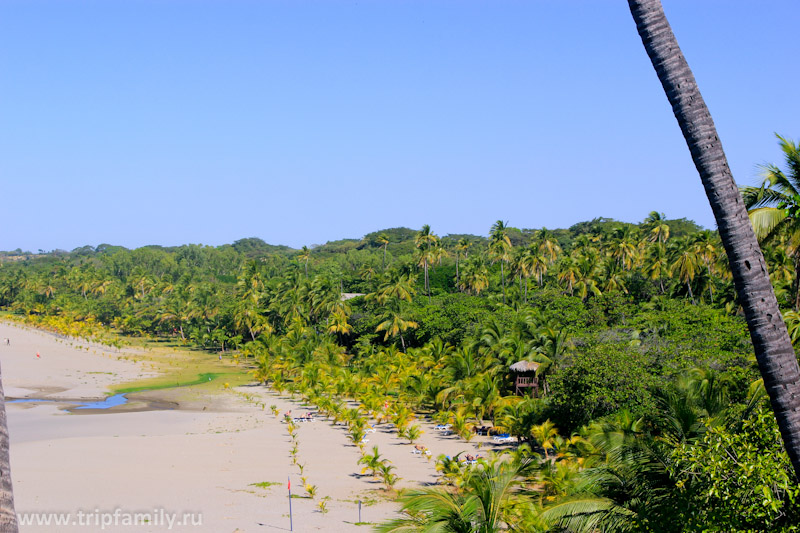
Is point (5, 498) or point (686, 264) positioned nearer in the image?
point (5, 498)

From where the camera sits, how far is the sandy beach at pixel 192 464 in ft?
50.1

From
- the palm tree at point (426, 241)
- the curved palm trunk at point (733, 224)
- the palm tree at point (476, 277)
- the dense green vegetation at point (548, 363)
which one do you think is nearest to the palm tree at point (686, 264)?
the dense green vegetation at point (548, 363)

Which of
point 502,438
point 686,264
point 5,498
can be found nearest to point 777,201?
point 5,498

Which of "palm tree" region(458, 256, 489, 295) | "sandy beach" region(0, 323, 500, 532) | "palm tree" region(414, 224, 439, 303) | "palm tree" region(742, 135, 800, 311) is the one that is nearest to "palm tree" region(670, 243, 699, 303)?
"palm tree" region(458, 256, 489, 295)

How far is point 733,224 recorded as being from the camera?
16.5ft

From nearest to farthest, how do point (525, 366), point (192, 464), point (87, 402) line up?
point (192, 464), point (525, 366), point (87, 402)

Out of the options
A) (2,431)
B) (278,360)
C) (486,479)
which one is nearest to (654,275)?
(278,360)

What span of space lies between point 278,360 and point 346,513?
27.0 metres

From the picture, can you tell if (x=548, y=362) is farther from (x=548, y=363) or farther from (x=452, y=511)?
(x=452, y=511)

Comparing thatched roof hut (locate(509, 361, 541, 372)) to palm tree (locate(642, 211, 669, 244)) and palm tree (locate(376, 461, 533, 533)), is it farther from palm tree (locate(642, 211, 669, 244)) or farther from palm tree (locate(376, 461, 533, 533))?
palm tree (locate(642, 211, 669, 244))

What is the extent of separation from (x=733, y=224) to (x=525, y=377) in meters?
24.0

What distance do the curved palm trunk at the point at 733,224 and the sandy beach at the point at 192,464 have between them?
11631 millimetres

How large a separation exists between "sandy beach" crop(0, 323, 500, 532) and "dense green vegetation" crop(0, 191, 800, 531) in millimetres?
1574

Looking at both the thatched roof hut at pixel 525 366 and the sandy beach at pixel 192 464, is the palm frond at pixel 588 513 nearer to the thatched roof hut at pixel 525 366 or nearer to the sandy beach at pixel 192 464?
the sandy beach at pixel 192 464
